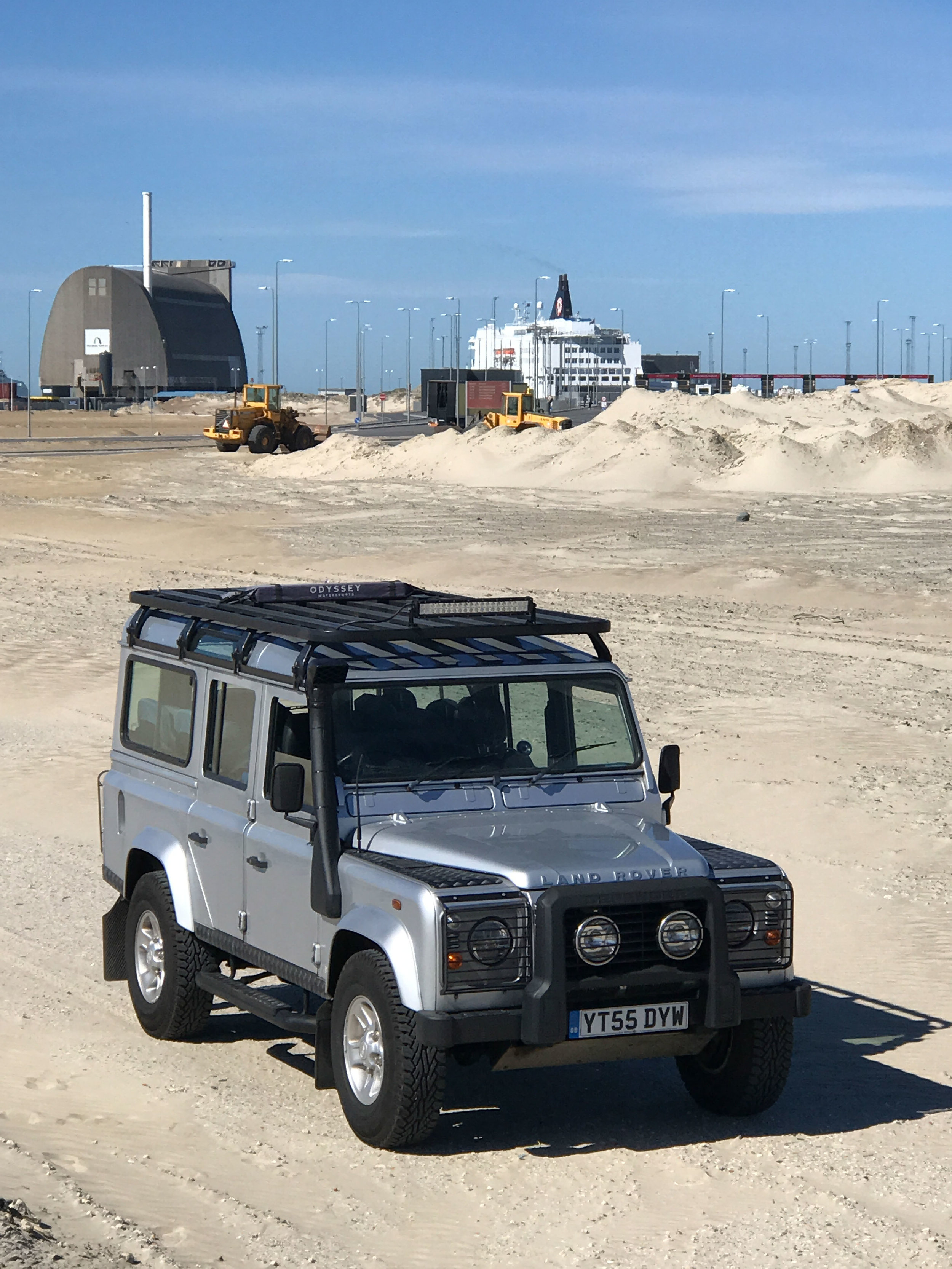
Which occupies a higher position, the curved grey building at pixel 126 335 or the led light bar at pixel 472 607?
the curved grey building at pixel 126 335

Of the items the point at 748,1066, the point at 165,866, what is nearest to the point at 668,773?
the point at 748,1066

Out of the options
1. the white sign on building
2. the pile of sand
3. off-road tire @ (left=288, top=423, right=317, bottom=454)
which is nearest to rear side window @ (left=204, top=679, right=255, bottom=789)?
the pile of sand

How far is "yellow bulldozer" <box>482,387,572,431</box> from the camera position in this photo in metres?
61.8

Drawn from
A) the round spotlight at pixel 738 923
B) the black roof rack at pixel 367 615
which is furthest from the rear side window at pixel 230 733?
the round spotlight at pixel 738 923

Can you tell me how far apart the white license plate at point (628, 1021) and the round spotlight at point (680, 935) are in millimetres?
182

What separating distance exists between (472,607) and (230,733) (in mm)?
1248

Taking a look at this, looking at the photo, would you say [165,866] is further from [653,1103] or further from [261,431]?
[261,431]

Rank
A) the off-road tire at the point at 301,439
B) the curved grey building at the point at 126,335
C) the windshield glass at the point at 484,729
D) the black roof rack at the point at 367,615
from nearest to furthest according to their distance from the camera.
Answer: the windshield glass at the point at 484,729 < the black roof rack at the point at 367,615 < the off-road tire at the point at 301,439 < the curved grey building at the point at 126,335

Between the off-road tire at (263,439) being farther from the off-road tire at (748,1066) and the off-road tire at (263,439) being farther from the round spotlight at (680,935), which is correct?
the round spotlight at (680,935)

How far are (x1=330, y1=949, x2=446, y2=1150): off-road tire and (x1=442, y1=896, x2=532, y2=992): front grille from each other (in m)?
0.25

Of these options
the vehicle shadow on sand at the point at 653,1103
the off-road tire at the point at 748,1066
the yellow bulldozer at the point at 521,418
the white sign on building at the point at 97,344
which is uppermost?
the white sign on building at the point at 97,344

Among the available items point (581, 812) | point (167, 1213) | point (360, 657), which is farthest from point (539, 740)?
point (167, 1213)

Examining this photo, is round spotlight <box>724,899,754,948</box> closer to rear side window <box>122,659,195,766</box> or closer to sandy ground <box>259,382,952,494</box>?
rear side window <box>122,659,195,766</box>

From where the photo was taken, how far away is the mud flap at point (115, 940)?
27.7 ft
